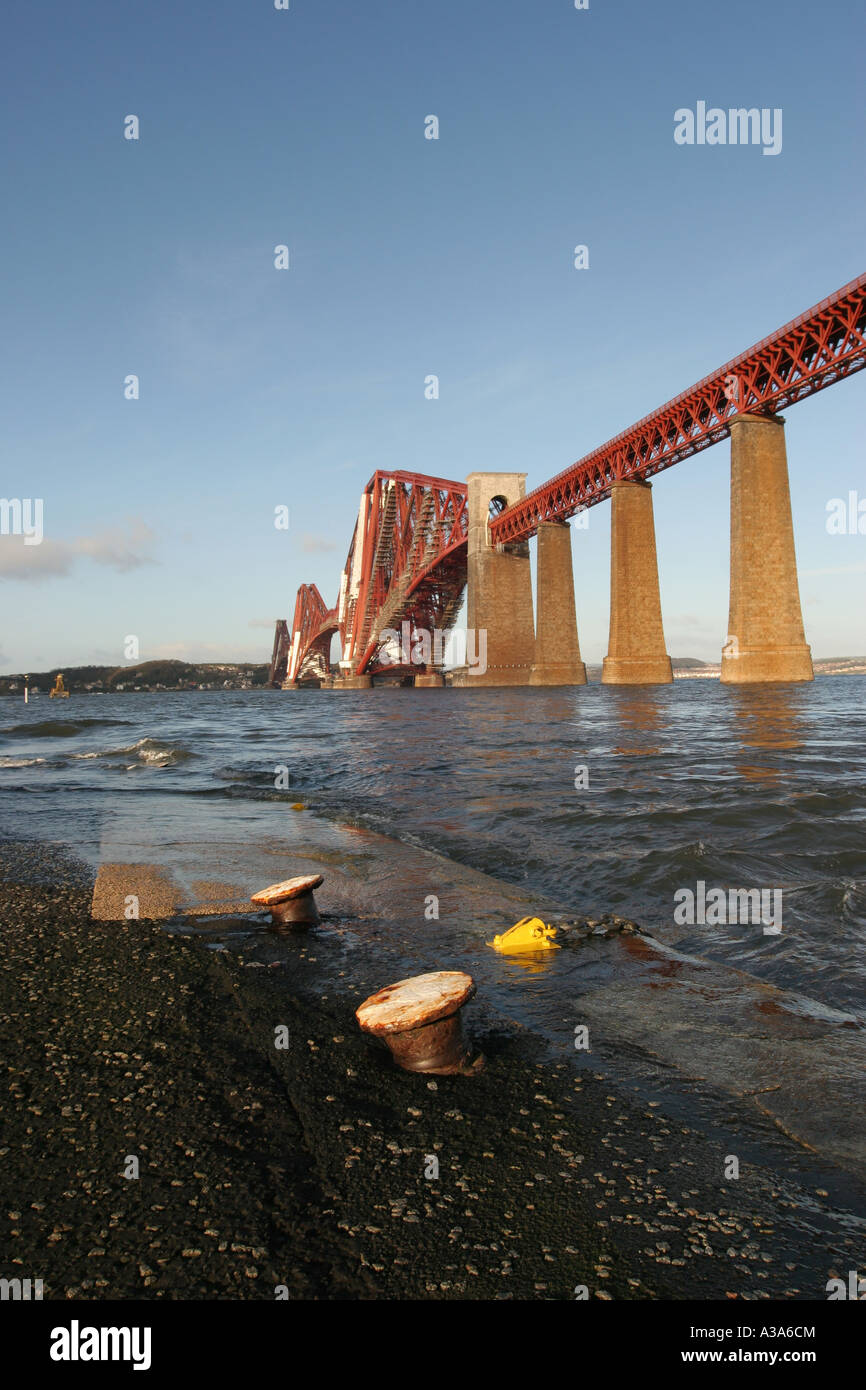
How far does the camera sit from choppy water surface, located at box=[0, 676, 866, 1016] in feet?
17.2

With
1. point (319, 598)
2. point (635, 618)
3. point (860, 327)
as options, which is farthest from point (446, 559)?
point (319, 598)

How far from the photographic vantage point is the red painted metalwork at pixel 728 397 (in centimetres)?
3388

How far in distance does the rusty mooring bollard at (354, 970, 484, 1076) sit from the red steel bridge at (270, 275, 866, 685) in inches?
1501

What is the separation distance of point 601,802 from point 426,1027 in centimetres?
712

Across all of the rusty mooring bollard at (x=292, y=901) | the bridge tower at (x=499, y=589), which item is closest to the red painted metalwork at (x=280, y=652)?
the bridge tower at (x=499, y=589)

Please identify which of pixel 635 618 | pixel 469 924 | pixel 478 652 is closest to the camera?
pixel 469 924

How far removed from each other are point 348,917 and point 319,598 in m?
119

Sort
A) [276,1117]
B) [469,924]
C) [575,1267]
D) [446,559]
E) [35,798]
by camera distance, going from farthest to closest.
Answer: [446,559] → [35,798] → [469,924] → [276,1117] → [575,1267]

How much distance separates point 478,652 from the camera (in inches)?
2469

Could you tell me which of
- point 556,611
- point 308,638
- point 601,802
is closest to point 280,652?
point 308,638

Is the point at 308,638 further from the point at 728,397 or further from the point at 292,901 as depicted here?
the point at 292,901

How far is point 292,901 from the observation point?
4.80 m

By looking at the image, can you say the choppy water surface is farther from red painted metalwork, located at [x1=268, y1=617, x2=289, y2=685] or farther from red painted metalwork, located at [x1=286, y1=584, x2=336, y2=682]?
red painted metalwork, located at [x1=268, y1=617, x2=289, y2=685]
